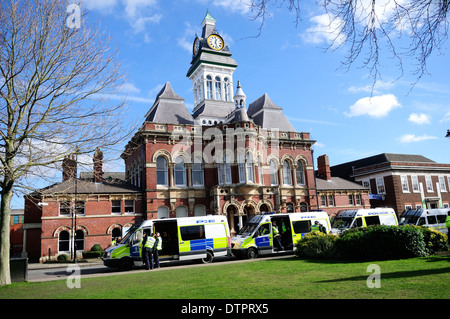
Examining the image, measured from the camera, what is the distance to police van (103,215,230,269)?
→ 17.2 m

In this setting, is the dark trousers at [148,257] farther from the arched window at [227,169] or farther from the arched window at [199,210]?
the arched window at [227,169]

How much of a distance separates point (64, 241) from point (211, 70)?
2909 centimetres

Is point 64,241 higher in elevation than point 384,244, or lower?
higher

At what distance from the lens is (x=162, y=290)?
9.27 m

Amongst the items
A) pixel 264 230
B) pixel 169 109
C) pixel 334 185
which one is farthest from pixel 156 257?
pixel 334 185

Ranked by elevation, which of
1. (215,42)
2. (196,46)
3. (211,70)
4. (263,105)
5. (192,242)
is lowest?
(192,242)

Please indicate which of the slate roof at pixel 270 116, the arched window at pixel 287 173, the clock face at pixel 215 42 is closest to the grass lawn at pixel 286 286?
the arched window at pixel 287 173

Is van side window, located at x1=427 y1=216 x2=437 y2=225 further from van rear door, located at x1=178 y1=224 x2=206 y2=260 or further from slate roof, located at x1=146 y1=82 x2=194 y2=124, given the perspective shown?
slate roof, located at x1=146 y1=82 x2=194 y2=124

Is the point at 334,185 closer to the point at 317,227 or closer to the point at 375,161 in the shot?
the point at 375,161

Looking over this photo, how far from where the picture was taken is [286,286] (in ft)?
28.7
